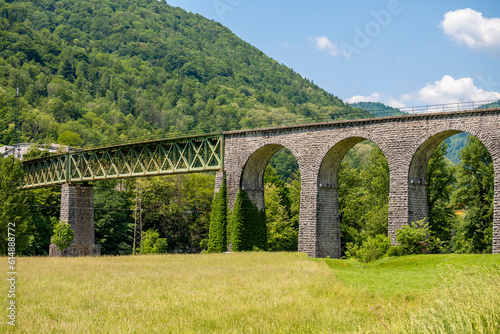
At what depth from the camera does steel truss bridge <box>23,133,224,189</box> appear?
57000mm

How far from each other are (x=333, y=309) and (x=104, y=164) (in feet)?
166

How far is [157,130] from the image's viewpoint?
576 feet

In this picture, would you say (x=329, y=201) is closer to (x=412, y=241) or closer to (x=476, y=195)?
(x=412, y=241)

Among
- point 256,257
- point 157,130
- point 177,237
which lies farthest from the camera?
point 157,130

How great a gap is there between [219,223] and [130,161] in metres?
15.6

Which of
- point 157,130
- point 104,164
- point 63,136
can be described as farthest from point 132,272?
point 157,130

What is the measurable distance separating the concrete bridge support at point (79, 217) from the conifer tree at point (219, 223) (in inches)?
744

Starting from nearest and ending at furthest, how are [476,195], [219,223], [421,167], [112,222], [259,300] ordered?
[259,300] → [421,167] → [219,223] → [476,195] → [112,222]

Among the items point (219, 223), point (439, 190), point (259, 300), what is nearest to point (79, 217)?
point (219, 223)

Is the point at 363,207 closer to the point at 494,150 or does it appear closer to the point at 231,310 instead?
the point at 494,150

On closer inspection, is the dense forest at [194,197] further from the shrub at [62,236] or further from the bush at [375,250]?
the shrub at [62,236]

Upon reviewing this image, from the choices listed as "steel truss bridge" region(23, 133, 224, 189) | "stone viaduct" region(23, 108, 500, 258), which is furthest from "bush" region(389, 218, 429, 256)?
"steel truss bridge" region(23, 133, 224, 189)

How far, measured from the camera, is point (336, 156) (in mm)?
51219

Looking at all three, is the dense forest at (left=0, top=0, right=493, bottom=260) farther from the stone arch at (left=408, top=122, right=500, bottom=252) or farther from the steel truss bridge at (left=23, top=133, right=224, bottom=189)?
the steel truss bridge at (left=23, top=133, right=224, bottom=189)
